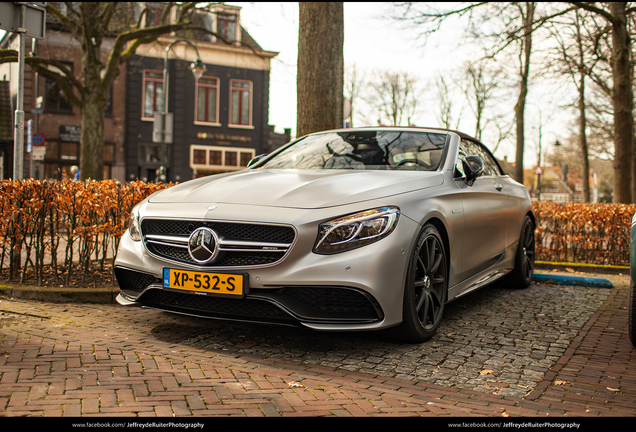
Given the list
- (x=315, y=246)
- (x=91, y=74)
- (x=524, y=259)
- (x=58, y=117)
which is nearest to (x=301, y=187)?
(x=315, y=246)

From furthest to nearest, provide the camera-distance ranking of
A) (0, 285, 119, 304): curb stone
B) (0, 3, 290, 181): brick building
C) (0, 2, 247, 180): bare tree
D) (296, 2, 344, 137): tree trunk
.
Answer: (0, 3, 290, 181): brick building, (0, 2, 247, 180): bare tree, (296, 2, 344, 137): tree trunk, (0, 285, 119, 304): curb stone

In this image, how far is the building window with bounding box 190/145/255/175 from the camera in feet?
108

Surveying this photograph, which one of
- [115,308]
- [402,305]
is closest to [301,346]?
[402,305]

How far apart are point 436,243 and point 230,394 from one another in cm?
192

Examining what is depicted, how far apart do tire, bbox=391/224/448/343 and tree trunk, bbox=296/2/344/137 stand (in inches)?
151

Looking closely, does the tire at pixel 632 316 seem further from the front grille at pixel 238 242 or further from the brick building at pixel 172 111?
the brick building at pixel 172 111

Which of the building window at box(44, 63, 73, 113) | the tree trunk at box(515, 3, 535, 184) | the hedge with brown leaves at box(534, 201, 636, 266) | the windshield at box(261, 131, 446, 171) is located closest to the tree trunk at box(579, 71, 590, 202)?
the tree trunk at box(515, 3, 535, 184)

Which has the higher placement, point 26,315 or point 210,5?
point 210,5

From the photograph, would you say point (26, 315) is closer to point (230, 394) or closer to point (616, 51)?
point (230, 394)

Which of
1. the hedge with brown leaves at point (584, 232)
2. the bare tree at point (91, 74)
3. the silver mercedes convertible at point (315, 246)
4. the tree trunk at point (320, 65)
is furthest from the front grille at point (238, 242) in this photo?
the bare tree at point (91, 74)

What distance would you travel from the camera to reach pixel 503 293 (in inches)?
253

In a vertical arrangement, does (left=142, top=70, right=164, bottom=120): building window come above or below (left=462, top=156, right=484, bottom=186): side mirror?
above

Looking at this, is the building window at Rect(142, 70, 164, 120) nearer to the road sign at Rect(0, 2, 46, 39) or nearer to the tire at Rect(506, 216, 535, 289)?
the road sign at Rect(0, 2, 46, 39)

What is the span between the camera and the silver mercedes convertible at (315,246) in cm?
350
